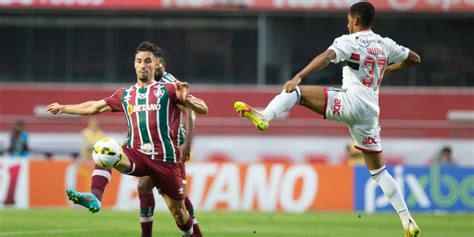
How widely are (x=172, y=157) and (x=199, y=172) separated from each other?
1337 cm

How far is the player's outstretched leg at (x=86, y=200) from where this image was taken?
443 inches

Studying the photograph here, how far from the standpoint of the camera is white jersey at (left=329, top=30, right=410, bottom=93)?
494 inches

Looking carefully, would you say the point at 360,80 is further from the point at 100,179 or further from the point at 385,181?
the point at 100,179

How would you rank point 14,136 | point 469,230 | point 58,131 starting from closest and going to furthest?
point 469,230
point 14,136
point 58,131

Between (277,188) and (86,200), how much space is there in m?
14.2

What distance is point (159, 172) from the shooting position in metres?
12.1

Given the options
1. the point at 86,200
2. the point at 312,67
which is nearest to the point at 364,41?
the point at 312,67

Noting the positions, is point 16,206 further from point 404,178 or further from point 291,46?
point 291,46

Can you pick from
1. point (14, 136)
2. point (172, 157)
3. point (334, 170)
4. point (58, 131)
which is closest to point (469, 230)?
point (172, 157)

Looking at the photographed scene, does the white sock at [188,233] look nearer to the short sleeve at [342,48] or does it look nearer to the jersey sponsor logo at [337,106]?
the jersey sponsor logo at [337,106]

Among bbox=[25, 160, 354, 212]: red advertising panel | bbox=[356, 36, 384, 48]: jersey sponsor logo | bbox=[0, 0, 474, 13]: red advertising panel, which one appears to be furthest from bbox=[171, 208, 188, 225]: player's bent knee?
bbox=[0, 0, 474, 13]: red advertising panel

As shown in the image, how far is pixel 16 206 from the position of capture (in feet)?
82.9

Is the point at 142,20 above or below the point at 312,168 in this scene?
above

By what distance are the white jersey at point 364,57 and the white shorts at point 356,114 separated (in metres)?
0.16
